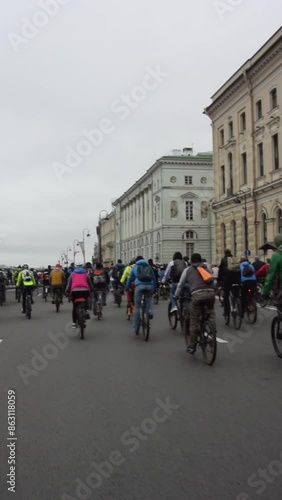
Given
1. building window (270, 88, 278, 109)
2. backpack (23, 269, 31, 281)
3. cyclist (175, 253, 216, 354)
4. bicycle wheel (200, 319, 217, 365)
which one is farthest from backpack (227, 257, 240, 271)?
building window (270, 88, 278, 109)

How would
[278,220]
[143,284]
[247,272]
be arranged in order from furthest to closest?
1. [278,220]
2. [247,272]
3. [143,284]

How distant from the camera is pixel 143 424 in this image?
18.0 ft

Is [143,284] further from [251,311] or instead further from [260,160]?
[260,160]

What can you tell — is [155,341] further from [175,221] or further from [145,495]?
[175,221]

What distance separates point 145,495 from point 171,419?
192 cm

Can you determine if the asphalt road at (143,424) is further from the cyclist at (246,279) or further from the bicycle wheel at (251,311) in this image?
the bicycle wheel at (251,311)

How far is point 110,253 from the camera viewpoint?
141 metres

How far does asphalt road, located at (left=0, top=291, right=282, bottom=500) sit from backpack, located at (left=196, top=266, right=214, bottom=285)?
1.32m

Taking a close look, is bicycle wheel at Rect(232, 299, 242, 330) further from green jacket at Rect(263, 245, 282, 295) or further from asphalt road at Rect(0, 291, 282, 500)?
green jacket at Rect(263, 245, 282, 295)

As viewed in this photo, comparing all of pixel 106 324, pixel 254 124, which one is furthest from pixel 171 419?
pixel 254 124

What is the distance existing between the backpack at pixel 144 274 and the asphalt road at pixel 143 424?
6.48 feet

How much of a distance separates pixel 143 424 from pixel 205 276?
13.4 feet

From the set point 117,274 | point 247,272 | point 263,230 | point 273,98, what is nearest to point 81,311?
point 247,272

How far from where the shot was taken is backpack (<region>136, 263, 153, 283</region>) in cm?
1238
